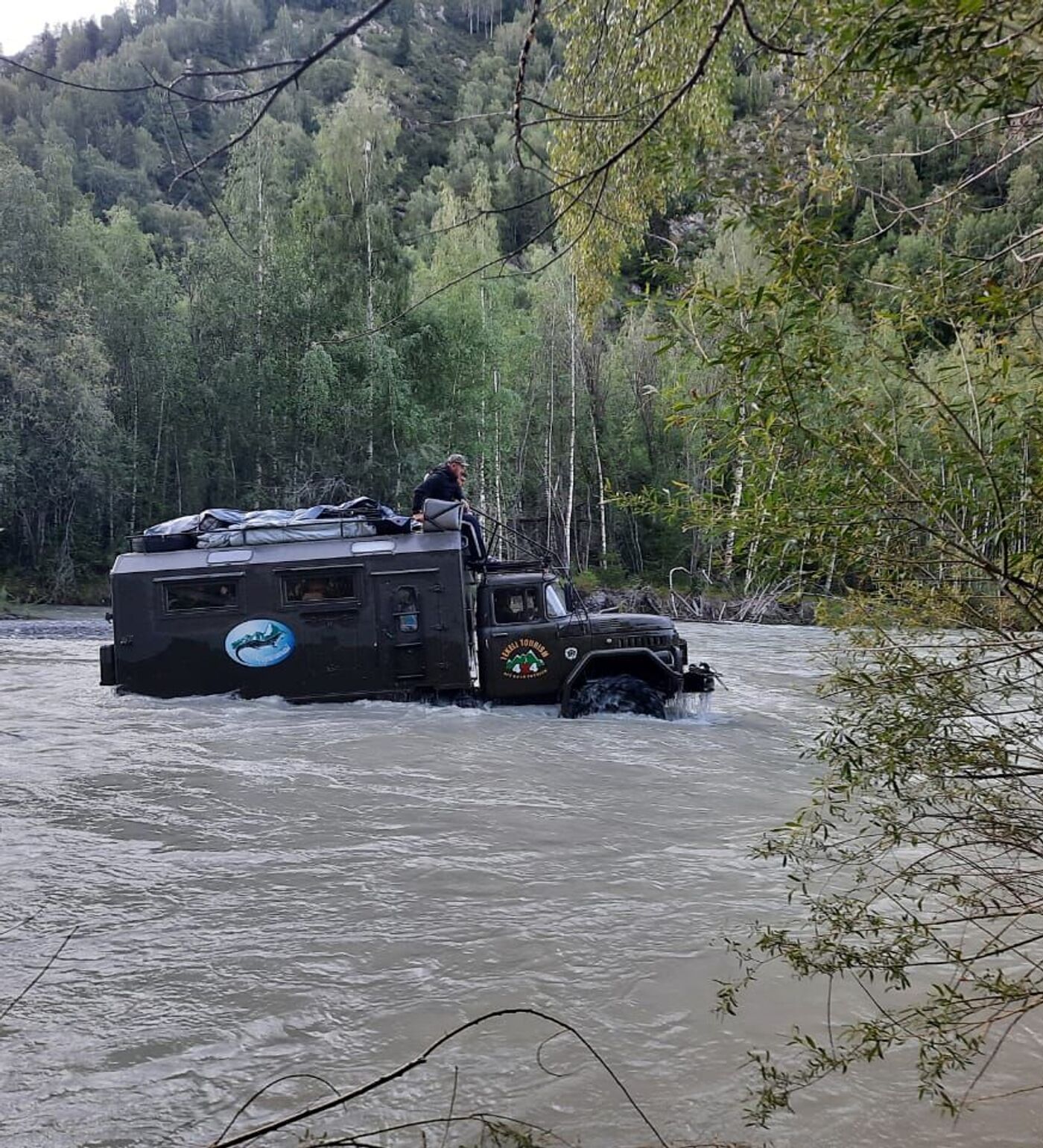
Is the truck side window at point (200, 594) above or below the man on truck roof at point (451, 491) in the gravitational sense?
below

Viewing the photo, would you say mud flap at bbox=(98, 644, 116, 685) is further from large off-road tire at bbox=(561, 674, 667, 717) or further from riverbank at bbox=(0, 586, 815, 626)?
riverbank at bbox=(0, 586, 815, 626)

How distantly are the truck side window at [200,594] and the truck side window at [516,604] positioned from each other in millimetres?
2782

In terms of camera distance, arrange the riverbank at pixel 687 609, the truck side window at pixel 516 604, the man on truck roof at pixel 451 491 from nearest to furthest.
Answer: the truck side window at pixel 516 604
the man on truck roof at pixel 451 491
the riverbank at pixel 687 609

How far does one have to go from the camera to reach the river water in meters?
3.28

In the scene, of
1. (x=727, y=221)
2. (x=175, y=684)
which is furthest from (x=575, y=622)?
(x=727, y=221)

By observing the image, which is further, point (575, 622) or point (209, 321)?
point (209, 321)

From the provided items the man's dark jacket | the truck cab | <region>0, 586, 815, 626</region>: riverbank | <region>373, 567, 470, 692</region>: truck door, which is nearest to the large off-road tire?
the truck cab

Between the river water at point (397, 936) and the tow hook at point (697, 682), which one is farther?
the tow hook at point (697, 682)

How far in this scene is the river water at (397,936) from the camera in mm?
3275

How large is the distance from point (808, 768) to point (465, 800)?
3.20 meters

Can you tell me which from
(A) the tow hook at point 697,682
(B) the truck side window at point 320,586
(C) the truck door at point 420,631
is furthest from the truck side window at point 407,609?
(A) the tow hook at point 697,682

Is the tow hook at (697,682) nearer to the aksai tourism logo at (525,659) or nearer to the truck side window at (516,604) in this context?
the aksai tourism logo at (525,659)

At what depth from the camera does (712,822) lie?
668 centimetres

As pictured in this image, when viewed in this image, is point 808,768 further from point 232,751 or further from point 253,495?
point 253,495
